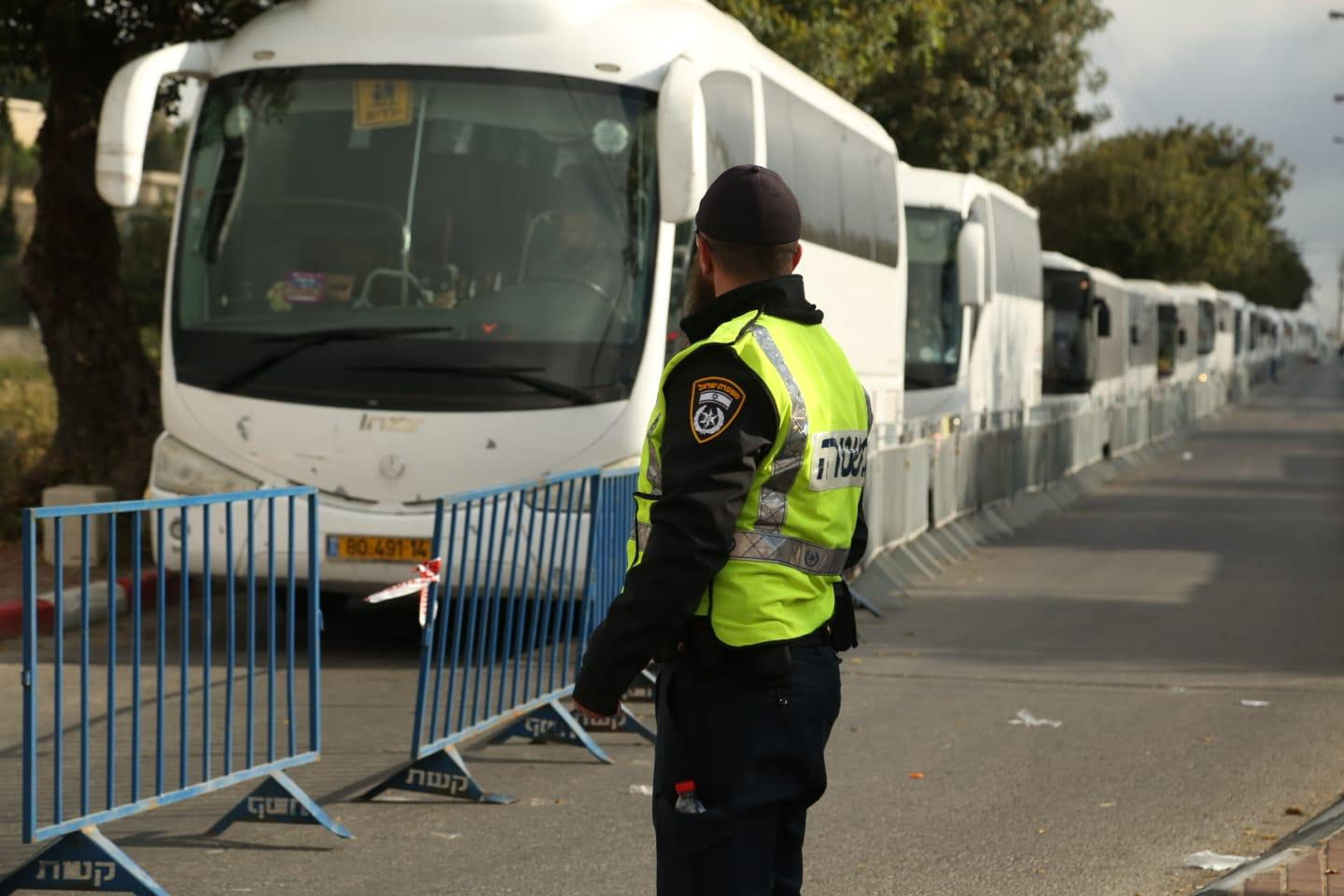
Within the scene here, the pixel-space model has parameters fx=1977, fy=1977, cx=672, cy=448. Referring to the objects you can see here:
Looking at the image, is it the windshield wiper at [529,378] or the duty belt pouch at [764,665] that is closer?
the duty belt pouch at [764,665]

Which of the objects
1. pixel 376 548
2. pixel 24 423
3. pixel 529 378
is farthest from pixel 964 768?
pixel 24 423

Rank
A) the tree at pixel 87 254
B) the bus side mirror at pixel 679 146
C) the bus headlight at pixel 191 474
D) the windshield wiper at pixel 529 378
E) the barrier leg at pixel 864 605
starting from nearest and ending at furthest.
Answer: the bus side mirror at pixel 679 146 < the windshield wiper at pixel 529 378 < the bus headlight at pixel 191 474 < the barrier leg at pixel 864 605 < the tree at pixel 87 254

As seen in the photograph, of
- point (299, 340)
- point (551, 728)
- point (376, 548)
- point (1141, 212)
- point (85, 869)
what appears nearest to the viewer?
point (85, 869)

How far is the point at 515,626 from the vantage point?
8289 millimetres

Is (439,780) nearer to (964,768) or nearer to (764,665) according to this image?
(964,768)

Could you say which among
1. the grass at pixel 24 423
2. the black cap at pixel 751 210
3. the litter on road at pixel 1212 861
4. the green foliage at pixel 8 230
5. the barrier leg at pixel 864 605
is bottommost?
the barrier leg at pixel 864 605

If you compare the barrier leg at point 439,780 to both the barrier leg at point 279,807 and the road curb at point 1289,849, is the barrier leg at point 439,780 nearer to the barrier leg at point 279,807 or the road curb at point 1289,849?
the barrier leg at point 279,807

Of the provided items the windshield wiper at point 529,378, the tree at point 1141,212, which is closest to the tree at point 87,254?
the windshield wiper at point 529,378

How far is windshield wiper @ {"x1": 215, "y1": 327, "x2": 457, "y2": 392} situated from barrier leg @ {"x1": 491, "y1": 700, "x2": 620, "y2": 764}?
2.90 metres

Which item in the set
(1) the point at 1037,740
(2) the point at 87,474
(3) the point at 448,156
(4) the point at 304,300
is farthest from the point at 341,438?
(2) the point at 87,474

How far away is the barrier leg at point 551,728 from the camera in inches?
322

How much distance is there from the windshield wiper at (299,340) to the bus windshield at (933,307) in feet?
47.4

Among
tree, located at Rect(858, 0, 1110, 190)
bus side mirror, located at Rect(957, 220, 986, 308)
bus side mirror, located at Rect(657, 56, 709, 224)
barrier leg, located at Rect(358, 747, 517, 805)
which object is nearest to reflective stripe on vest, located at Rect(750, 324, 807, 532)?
barrier leg, located at Rect(358, 747, 517, 805)

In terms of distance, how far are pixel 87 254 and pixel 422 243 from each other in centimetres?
511
